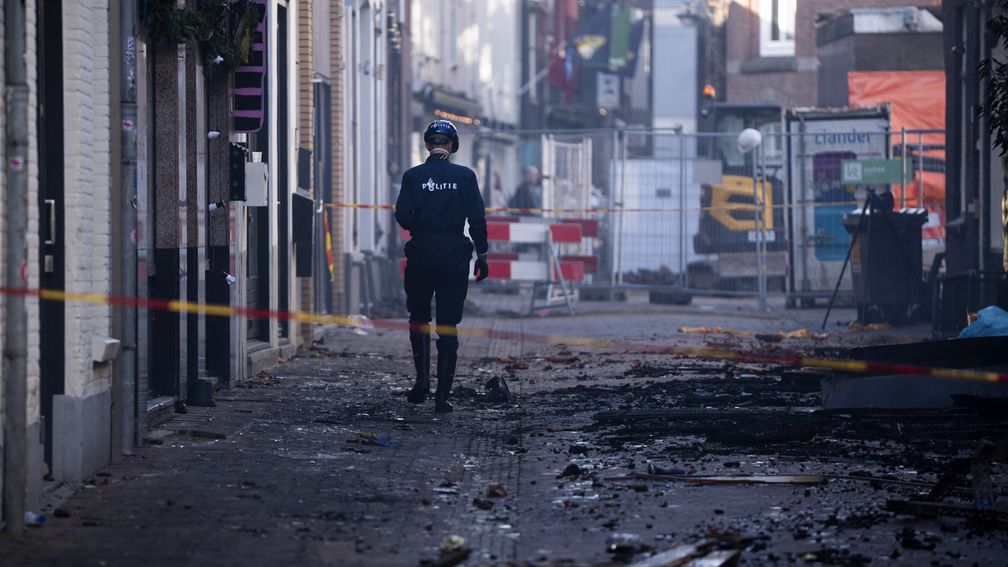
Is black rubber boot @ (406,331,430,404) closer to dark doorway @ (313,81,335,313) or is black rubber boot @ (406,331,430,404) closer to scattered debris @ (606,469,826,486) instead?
scattered debris @ (606,469,826,486)

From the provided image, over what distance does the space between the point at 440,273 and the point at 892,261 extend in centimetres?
1034

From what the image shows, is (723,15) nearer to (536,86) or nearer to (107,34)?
(536,86)

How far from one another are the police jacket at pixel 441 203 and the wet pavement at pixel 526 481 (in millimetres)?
1220

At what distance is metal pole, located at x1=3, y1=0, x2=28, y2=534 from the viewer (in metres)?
6.91

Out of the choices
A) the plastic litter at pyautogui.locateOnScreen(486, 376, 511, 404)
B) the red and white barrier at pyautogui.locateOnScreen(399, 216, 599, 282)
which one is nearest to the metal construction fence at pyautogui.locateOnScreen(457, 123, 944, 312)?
the red and white barrier at pyautogui.locateOnScreen(399, 216, 599, 282)

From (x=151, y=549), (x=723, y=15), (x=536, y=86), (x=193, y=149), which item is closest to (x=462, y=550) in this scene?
(x=151, y=549)

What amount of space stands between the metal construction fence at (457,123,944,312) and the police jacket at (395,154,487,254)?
12878 mm

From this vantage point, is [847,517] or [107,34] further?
[107,34]

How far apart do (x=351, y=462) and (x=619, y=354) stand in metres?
8.30

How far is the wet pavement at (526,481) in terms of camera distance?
6.86m

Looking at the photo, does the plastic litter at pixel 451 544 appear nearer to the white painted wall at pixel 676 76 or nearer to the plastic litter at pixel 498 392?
the plastic litter at pixel 498 392

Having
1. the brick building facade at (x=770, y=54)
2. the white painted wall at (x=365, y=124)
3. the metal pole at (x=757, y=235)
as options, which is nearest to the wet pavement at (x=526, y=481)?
the white painted wall at (x=365, y=124)

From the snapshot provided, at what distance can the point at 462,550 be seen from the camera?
22.2ft

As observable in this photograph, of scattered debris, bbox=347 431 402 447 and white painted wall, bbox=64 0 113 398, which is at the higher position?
white painted wall, bbox=64 0 113 398
